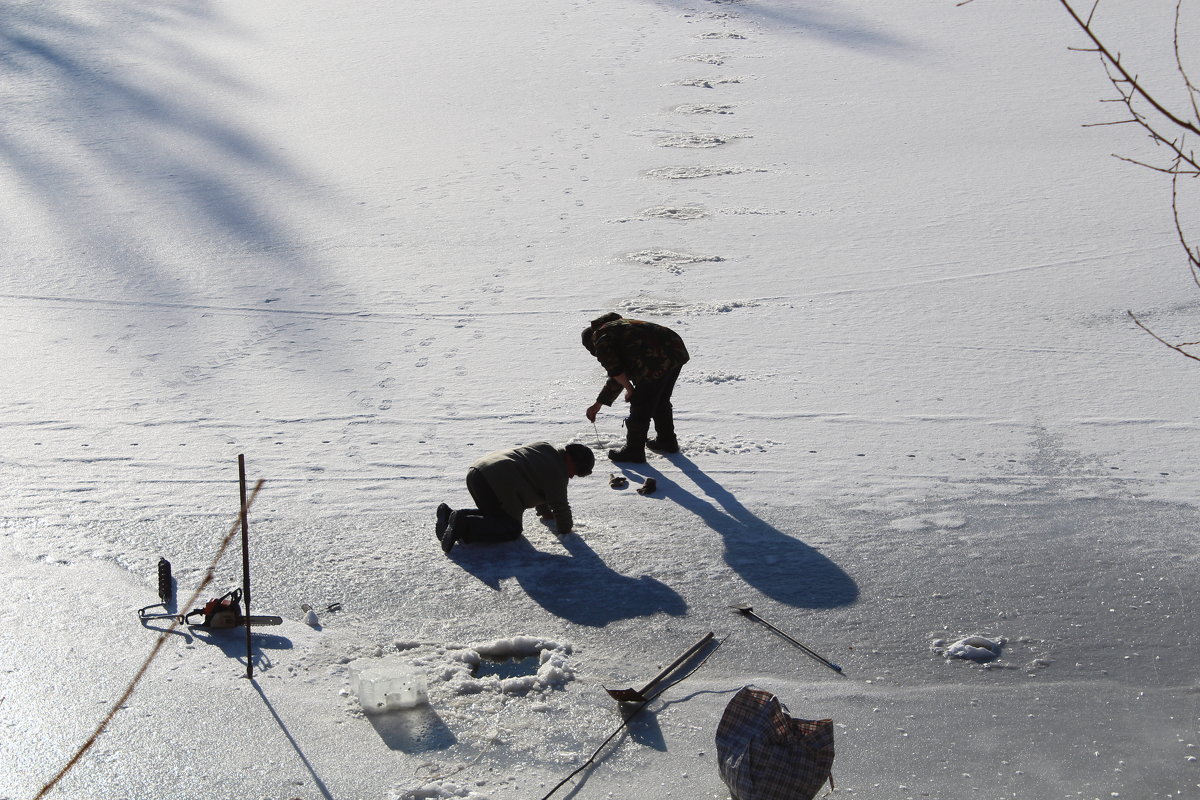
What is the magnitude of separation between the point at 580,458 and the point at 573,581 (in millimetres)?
677

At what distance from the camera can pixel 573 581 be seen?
5.25m

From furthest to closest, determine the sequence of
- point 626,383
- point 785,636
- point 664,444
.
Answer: point 664,444 < point 626,383 < point 785,636

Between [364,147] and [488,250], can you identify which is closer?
[488,250]

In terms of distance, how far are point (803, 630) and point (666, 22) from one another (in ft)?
49.0

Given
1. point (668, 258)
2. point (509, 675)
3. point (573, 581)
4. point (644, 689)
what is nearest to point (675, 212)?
point (668, 258)

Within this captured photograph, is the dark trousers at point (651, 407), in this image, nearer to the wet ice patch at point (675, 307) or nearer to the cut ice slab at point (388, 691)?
the wet ice patch at point (675, 307)

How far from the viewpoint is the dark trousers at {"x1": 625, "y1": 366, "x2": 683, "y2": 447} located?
6316 mm

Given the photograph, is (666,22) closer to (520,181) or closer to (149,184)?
(520,181)

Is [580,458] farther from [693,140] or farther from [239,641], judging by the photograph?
[693,140]

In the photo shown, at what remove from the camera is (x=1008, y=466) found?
6305 mm

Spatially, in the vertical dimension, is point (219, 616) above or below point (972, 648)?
below

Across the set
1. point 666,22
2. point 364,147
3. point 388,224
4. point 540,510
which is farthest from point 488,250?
point 666,22

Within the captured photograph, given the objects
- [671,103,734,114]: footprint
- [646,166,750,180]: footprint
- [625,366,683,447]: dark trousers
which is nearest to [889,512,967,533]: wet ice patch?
[625,366,683,447]: dark trousers

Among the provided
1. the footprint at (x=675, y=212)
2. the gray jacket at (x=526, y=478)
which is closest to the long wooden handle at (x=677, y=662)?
the gray jacket at (x=526, y=478)
